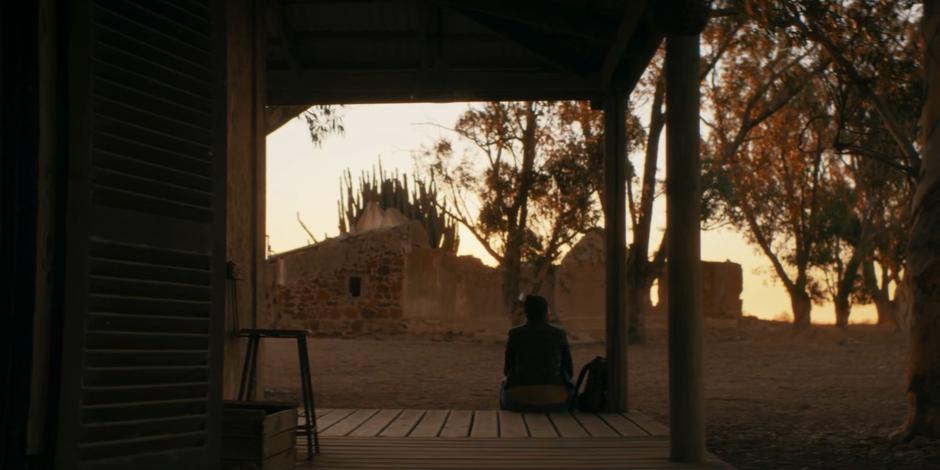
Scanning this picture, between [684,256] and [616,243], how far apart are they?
9.49ft

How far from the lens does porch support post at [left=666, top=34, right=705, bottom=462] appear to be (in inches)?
246

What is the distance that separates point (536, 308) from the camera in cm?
883

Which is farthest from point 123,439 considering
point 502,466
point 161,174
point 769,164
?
point 769,164

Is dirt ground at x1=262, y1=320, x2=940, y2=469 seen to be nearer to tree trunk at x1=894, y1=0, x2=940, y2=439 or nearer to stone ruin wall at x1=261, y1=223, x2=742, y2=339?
tree trunk at x1=894, y1=0, x2=940, y2=439

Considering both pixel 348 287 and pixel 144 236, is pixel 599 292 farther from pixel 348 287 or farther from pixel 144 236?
pixel 144 236

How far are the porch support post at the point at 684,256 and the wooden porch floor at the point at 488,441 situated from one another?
0.82ft

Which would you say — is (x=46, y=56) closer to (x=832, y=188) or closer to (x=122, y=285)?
(x=122, y=285)

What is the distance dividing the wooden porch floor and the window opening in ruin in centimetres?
1835

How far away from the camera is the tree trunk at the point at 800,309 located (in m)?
25.9

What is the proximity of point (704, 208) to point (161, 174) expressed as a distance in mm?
20431

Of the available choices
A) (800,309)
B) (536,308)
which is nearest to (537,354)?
(536,308)

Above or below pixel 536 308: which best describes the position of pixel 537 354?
below

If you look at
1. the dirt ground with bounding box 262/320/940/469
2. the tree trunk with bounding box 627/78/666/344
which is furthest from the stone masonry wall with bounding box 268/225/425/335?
the tree trunk with bounding box 627/78/666/344

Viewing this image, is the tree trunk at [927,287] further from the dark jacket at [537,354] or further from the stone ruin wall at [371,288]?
the stone ruin wall at [371,288]
